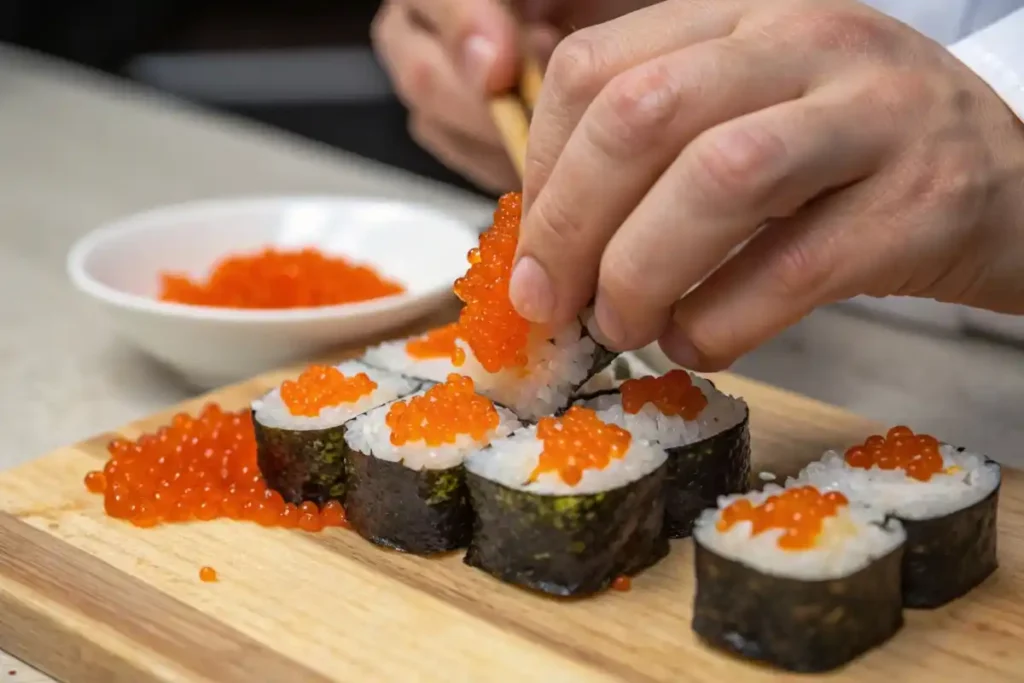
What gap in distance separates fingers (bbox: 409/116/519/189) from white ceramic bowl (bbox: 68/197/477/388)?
135mm

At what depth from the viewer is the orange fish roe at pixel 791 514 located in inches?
40.8

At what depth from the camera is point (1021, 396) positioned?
170 centimetres

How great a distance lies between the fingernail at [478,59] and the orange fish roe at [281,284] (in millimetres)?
384

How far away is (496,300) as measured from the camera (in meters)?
1.30

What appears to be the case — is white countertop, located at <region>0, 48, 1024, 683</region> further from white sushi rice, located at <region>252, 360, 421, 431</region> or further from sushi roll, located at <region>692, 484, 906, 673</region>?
sushi roll, located at <region>692, 484, 906, 673</region>

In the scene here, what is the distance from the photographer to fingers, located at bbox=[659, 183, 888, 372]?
1098 millimetres

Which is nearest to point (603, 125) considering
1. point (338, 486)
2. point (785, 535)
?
point (785, 535)

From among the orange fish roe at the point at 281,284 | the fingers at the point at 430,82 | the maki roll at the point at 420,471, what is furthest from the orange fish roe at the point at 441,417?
the fingers at the point at 430,82

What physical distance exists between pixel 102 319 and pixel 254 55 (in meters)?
1.71

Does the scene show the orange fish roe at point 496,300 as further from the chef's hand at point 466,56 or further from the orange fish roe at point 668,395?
the chef's hand at point 466,56

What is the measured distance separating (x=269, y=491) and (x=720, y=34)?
66cm

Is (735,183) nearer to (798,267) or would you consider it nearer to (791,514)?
(798,267)

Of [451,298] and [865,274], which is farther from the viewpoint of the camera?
[451,298]

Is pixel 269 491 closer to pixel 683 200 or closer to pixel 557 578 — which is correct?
pixel 557 578
